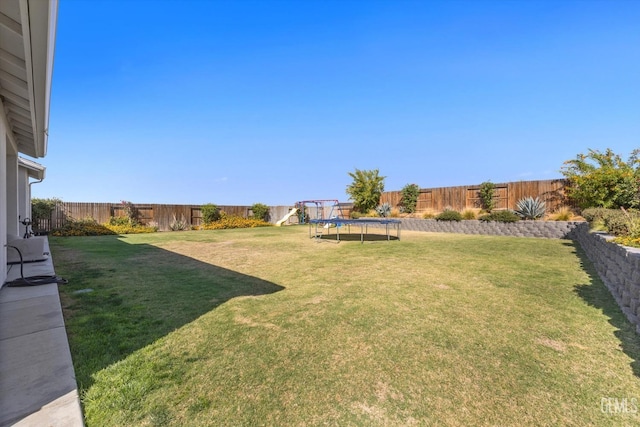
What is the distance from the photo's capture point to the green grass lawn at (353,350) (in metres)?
2.00

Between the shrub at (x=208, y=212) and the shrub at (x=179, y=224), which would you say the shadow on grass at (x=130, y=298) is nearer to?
the shrub at (x=179, y=224)

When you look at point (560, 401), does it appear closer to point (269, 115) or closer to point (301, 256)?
point (301, 256)

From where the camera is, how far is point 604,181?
11.4m

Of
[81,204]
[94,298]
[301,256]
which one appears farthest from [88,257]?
[81,204]

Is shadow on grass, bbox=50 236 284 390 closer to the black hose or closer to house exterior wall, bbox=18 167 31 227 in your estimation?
the black hose

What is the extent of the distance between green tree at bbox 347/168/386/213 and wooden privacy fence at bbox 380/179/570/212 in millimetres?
718

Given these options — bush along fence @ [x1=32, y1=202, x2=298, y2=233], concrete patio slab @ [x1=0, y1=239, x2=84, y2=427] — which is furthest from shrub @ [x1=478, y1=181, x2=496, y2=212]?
concrete patio slab @ [x1=0, y1=239, x2=84, y2=427]

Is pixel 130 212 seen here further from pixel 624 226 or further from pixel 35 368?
pixel 624 226

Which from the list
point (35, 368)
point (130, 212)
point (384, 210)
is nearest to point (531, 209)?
point (384, 210)

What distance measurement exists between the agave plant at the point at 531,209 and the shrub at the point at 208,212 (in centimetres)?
1866

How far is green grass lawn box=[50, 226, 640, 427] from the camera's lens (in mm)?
2004

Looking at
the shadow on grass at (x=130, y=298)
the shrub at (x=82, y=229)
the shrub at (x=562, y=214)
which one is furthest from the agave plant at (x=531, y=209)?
the shrub at (x=82, y=229)

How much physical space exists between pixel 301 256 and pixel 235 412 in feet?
20.1

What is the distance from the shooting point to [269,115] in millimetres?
17594
